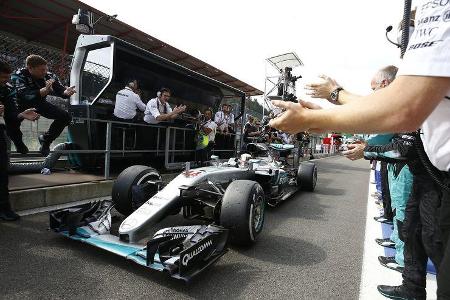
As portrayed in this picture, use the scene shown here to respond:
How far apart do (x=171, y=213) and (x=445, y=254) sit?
264cm

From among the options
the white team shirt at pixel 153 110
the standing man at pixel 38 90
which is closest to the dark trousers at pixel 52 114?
the standing man at pixel 38 90

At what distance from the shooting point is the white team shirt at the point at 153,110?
6.10 meters

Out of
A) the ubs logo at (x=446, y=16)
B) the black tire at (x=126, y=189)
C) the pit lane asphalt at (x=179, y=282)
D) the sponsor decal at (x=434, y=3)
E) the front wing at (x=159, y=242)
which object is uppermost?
the sponsor decal at (x=434, y=3)

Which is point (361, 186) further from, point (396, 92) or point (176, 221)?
point (396, 92)

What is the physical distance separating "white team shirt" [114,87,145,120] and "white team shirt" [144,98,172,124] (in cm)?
36

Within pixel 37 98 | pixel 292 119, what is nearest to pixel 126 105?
pixel 37 98

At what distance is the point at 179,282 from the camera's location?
2352 mm

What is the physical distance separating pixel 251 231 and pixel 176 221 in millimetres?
1162

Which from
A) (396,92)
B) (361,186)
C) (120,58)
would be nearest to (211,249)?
(396,92)

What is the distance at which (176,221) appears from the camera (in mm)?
3818

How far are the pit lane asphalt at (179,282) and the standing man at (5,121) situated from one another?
0.19 m

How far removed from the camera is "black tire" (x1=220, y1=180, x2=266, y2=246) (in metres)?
2.91

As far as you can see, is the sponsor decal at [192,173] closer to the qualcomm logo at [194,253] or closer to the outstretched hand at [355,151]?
the qualcomm logo at [194,253]

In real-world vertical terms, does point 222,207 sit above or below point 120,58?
below
